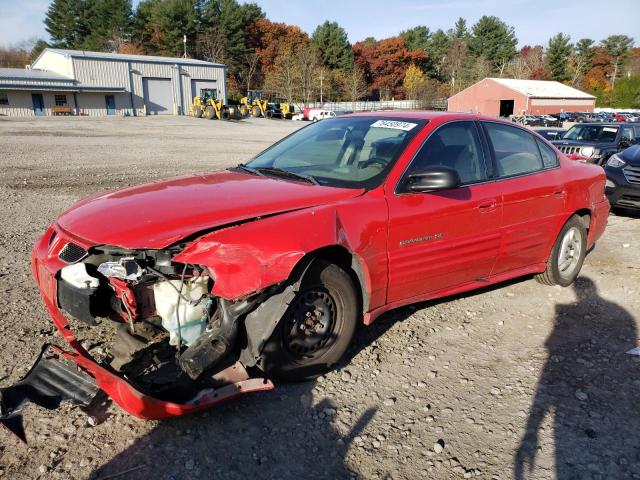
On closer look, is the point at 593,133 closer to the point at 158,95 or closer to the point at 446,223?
the point at 446,223

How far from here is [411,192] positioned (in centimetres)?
355

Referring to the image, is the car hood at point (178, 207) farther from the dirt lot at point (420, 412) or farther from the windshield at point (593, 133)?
the windshield at point (593, 133)

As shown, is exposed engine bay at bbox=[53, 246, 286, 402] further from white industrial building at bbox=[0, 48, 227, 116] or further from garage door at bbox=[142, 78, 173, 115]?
garage door at bbox=[142, 78, 173, 115]

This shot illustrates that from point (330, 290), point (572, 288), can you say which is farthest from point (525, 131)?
point (330, 290)

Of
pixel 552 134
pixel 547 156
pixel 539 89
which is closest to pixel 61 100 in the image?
pixel 552 134

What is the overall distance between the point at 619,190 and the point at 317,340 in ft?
23.0

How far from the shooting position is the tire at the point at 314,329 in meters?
3.07

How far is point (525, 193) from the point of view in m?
4.32

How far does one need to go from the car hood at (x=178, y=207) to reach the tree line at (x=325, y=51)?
63765 mm

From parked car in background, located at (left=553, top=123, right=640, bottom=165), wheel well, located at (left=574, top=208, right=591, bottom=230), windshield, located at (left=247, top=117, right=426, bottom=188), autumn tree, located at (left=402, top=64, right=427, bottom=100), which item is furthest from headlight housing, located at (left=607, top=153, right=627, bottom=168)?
autumn tree, located at (left=402, top=64, right=427, bottom=100)

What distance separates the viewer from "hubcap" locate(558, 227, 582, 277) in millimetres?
4980

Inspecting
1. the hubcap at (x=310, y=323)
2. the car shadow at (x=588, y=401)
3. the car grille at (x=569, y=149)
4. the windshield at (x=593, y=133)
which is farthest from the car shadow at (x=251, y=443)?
the windshield at (x=593, y=133)

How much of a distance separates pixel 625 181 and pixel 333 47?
79.2 meters

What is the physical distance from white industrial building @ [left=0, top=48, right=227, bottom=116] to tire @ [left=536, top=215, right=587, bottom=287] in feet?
147
